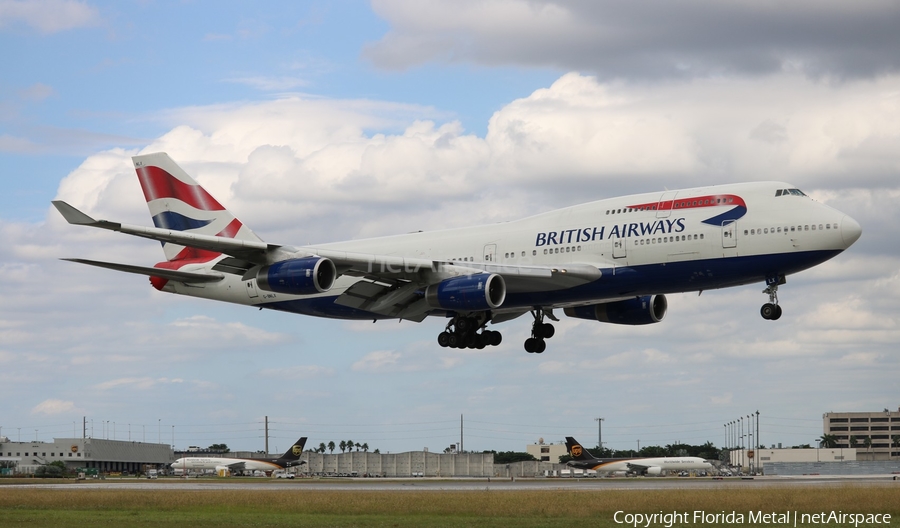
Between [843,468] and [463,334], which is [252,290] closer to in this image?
[463,334]

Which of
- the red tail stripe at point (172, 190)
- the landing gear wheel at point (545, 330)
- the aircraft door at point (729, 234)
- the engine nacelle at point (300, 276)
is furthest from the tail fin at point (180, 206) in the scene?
the aircraft door at point (729, 234)

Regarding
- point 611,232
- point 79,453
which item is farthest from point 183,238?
point 79,453

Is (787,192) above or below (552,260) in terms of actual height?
above

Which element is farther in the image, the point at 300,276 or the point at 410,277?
the point at 410,277

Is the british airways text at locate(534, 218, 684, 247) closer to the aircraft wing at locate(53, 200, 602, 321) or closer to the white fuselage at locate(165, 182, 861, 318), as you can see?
the white fuselage at locate(165, 182, 861, 318)

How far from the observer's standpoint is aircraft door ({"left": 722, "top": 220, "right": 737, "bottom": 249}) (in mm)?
47688

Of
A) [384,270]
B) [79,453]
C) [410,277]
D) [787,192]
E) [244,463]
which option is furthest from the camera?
[79,453]

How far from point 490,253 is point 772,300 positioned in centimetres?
1465

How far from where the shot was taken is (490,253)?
5481cm

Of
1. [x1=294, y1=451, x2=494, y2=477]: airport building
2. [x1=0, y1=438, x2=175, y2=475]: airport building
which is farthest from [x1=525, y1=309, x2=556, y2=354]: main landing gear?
[x1=0, y1=438, x2=175, y2=475]: airport building

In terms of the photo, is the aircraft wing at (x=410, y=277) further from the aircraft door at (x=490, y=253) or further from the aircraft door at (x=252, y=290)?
the aircraft door at (x=252, y=290)

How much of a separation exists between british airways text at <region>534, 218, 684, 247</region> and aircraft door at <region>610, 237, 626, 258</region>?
8.5 inches
